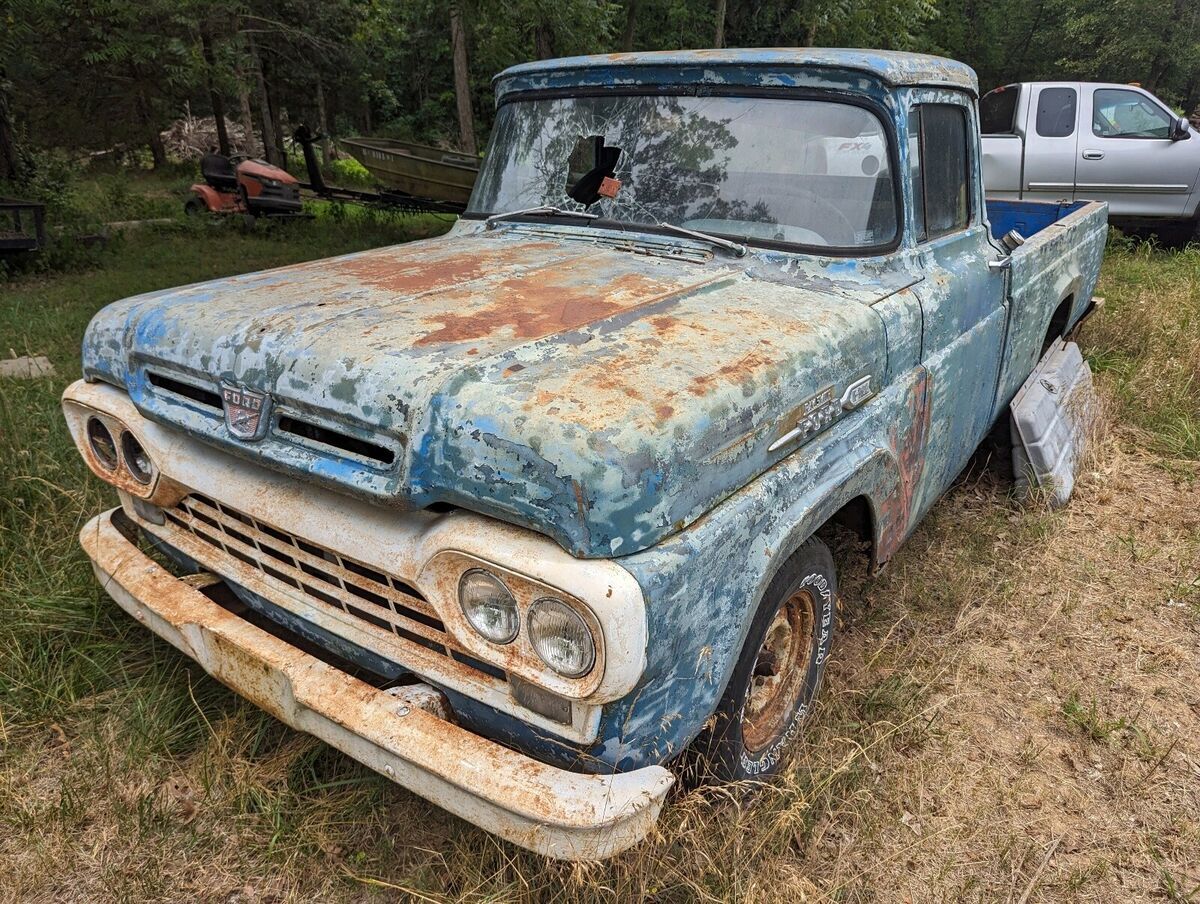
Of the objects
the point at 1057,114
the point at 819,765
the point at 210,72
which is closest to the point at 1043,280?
the point at 819,765

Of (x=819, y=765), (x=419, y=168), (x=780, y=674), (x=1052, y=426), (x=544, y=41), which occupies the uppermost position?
(x=544, y=41)

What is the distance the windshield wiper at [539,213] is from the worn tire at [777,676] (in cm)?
145

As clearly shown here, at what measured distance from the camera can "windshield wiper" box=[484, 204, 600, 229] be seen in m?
2.99

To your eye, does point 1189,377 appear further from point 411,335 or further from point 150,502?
point 150,502

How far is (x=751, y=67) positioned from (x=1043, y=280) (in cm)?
196

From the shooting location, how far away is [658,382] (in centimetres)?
180

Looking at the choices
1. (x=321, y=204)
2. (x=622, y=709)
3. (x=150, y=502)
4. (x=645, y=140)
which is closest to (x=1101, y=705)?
(x=622, y=709)

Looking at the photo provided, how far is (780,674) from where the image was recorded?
2.45 metres

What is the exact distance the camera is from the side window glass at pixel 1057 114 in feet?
27.1

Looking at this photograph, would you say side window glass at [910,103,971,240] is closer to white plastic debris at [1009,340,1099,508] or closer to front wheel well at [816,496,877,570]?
front wheel well at [816,496,877,570]

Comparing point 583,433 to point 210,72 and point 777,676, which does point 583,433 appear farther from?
point 210,72

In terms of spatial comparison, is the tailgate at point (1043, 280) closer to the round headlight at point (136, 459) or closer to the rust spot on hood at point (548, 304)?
the rust spot on hood at point (548, 304)

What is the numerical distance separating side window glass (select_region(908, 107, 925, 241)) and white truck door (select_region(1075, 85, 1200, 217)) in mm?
6696

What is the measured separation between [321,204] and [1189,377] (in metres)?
12.5
